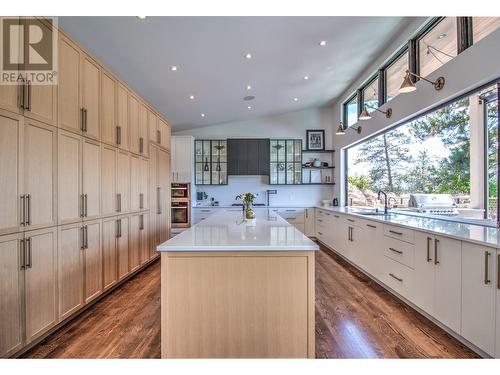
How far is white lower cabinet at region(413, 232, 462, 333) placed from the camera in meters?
2.13

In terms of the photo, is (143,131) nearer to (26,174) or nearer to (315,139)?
(26,174)

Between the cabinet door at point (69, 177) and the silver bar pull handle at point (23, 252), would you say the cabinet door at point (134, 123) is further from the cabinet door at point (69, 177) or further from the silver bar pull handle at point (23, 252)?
the silver bar pull handle at point (23, 252)

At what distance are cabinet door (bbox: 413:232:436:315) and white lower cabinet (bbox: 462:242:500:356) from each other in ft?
1.26

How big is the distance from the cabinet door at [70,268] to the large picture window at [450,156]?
3.96 meters

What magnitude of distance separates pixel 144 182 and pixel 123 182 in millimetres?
620

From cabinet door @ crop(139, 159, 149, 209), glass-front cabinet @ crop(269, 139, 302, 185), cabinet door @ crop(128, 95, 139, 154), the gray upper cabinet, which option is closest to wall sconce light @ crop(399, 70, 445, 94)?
cabinet door @ crop(128, 95, 139, 154)

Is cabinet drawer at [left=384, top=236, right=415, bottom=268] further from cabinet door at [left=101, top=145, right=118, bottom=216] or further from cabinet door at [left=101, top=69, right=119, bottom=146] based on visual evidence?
cabinet door at [left=101, top=69, right=119, bottom=146]

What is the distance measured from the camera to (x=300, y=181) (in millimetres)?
6918

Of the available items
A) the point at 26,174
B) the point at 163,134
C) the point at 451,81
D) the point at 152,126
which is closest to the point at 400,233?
the point at 451,81

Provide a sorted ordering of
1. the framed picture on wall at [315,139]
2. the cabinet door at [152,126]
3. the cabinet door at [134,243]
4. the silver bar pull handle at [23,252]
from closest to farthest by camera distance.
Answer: the silver bar pull handle at [23,252]
the cabinet door at [134,243]
the cabinet door at [152,126]
the framed picture on wall at [315,139]

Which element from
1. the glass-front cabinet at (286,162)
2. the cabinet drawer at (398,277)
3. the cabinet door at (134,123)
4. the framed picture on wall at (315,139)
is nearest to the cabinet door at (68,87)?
the cabinet door at (134,123)

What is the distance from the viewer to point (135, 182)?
12.3 ft

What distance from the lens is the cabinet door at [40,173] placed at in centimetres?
198
